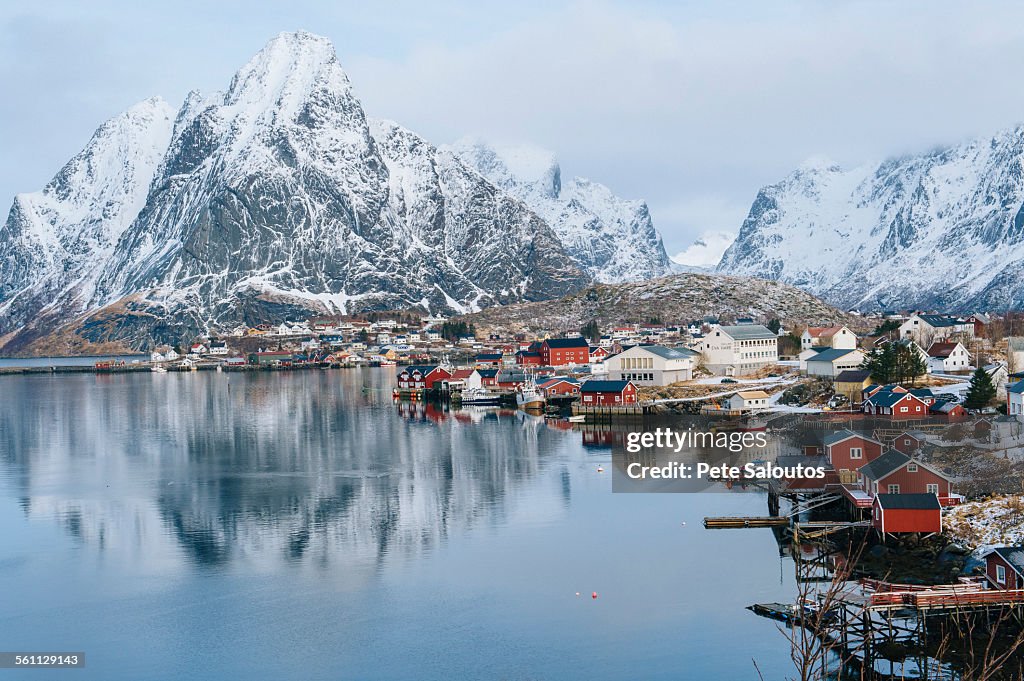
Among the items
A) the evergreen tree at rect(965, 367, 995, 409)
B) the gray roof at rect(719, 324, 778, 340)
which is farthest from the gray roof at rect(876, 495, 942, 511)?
Result: the gray roof at rect(719, 324, 778, 340)

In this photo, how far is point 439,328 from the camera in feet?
559

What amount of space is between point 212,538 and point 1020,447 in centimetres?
2710

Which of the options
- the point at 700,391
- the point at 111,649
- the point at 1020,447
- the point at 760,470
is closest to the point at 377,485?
the point at 760,470

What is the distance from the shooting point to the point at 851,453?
130 ft

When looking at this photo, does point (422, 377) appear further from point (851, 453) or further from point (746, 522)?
point (746, 522)

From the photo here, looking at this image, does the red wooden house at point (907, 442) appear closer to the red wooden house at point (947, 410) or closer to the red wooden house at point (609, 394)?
the red wooden house at point (947, 410)

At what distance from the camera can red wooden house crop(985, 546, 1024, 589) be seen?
26.3 meters

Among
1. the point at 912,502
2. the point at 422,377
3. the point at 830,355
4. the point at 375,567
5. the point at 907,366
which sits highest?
the point at 830,355

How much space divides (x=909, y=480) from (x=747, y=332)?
154ft

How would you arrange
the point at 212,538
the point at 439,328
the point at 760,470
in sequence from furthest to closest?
the point at 439,328 < the point at 760,470 < the point at 212,538

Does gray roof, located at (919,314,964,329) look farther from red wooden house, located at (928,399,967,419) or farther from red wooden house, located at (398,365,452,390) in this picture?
red wooden house, located at (928,399,967,419)

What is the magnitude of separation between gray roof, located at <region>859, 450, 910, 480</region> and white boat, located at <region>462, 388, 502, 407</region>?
46.6m

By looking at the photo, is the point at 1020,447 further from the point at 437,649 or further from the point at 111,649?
the point at 111,649

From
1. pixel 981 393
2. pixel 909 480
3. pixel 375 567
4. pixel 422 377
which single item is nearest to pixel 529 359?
pixel 422 377
